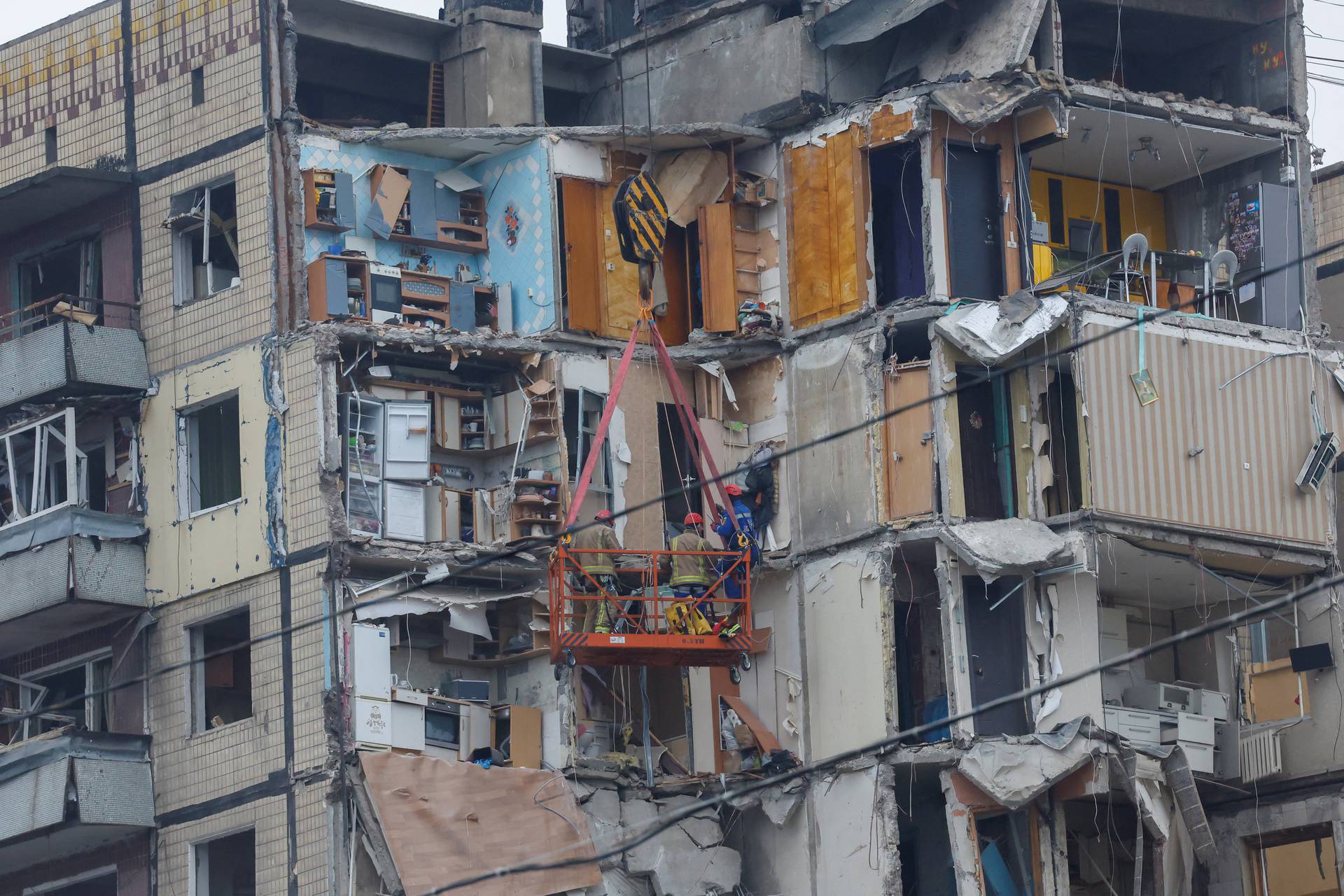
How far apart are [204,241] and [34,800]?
316 inches

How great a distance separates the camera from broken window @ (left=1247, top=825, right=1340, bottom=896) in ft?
110

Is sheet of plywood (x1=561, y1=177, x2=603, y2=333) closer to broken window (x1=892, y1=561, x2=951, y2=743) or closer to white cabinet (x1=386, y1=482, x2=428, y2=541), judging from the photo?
white cabinet (x1=386, y1=482, x2=428, y2=541)

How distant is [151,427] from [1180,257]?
14.8 m

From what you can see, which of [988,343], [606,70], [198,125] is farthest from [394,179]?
[988,343]

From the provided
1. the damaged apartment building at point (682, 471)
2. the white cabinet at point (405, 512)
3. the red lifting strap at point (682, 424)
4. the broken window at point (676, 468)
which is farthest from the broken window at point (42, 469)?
the broken window at point (676, 468)

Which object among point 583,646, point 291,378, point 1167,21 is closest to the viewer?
point 583,646

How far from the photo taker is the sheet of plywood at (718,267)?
34438mm

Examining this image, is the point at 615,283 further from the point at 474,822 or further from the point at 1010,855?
the point at 1010,855

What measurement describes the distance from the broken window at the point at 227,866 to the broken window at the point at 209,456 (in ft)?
14.9

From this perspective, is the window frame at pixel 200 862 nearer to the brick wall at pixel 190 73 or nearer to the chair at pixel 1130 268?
the brick wall at pixel 190 73

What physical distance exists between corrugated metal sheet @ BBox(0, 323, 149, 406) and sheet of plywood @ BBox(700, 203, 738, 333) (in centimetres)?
Answer: 806

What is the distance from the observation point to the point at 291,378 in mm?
32625

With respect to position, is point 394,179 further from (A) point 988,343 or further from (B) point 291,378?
(A) point 988,343

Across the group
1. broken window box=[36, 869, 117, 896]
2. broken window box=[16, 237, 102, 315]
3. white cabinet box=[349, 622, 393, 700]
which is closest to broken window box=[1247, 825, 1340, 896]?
white cabinet box=[349, 622, 393, 700]
